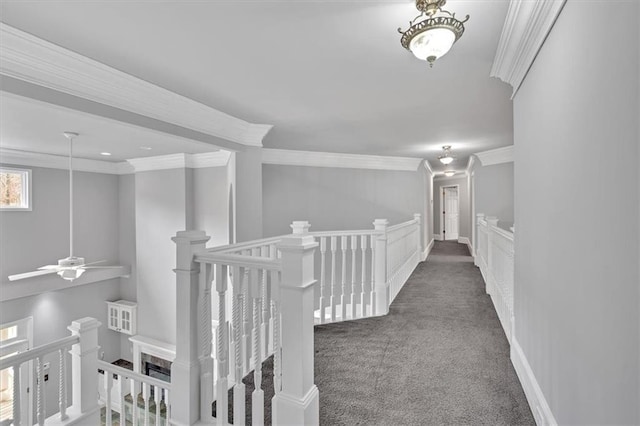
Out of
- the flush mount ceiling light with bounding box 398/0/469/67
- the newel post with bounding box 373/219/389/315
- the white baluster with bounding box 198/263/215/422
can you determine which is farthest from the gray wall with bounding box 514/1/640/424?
the white baluster with bounding box 198/263/215/422

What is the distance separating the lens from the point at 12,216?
204 inches

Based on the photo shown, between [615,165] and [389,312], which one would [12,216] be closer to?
[389,312]

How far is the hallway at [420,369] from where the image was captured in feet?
6.07

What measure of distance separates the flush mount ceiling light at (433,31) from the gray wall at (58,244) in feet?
22.3

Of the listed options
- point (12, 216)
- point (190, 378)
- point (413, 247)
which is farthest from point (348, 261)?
point (12, 216)

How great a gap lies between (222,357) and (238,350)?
0.14 meters

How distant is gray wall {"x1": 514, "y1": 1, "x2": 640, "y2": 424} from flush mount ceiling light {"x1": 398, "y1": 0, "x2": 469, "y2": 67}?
0.49 metres

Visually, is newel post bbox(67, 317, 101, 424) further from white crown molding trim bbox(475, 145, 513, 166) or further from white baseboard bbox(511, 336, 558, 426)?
white crown molding trim bbox(475, 145, 513, 166)

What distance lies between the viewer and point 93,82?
8.42ft

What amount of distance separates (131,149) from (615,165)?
5.58 m

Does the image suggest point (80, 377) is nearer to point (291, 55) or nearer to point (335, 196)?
point (291, 55)

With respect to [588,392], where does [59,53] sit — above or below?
above

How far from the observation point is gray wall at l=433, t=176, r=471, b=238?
10648 mm

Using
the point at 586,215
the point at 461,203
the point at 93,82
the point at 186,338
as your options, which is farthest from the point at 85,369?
the point at 461,203
